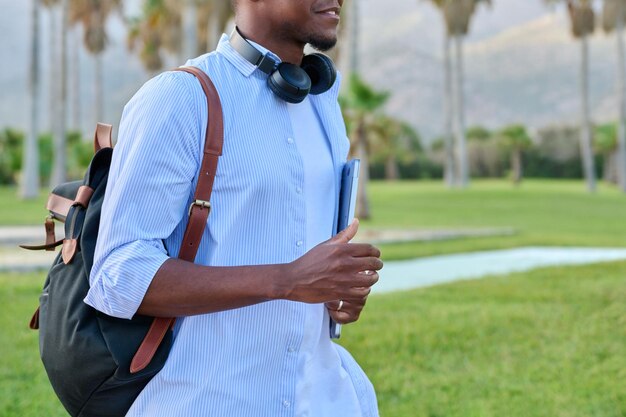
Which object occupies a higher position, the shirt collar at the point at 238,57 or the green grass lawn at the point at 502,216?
the shirt collar at the point at 238,57

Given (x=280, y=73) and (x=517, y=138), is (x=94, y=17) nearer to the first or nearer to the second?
(x=517, y=138)

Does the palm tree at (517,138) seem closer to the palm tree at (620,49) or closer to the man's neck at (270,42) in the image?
the palm tree at (620,49)

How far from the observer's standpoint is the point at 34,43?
41031 millimetres

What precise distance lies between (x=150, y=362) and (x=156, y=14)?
49.0 m

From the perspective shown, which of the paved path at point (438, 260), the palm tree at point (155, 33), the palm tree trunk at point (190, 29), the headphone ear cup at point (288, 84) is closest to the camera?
the headphone ear cup at point (288, 84)

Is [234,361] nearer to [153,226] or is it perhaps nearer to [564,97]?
[153,226]

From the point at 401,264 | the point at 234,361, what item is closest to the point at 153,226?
the point at 234,361

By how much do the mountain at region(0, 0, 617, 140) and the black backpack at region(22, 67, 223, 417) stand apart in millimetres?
145937

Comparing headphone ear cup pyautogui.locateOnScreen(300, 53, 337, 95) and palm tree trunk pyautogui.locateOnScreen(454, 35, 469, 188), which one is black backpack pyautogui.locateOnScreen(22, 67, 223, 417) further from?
palm tree trunk pyautogui.locateOnScreen(454, 35, 469, 188)

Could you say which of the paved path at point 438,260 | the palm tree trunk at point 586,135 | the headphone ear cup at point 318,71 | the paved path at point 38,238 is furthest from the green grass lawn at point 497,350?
the palm tree trunk at point 586,135

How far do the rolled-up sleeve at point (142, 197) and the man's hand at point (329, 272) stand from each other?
0.81 feet

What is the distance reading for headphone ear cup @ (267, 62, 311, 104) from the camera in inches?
80.3

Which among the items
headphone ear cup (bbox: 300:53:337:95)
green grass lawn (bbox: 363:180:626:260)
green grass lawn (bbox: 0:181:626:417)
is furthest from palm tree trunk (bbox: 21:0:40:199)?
headphone ear cup (bbox: 300:53:337:95)

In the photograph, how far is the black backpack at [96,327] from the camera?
1.86m
